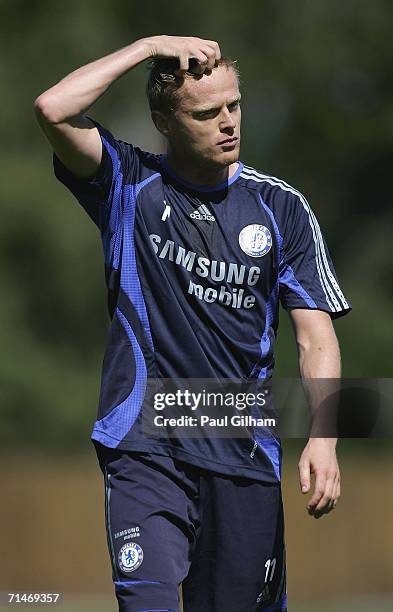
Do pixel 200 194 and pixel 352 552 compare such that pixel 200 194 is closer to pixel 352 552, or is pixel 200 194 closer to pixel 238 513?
pixel 238 513

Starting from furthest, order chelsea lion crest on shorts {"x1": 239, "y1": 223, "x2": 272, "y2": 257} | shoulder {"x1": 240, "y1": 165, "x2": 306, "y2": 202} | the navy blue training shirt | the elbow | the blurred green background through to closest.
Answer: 1. the blurred green background
2. shoulder {"x1": 240, "y1": 165, "x2": 306, "y2": 202}
3. chelsea lion crest on shorts {"x1": 239, "y1": 223, "x2": 272, "y2": 257}
4. the navy blue training shirt
5. the elbow

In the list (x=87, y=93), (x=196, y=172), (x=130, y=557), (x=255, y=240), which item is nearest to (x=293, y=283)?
(x=255, y=240)

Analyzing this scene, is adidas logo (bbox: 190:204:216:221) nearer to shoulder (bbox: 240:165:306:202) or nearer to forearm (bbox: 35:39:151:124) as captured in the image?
shoulder (bbox: 240:165:306:202)

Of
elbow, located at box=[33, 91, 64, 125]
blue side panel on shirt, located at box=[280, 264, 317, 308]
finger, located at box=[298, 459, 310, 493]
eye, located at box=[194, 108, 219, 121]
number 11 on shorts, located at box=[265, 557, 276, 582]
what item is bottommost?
number 11 on shorts, located at box=[265, 557, 276, 582]

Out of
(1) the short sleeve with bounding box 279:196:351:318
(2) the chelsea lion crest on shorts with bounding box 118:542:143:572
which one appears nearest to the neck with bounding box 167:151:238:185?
(1) the short sleeve with bounding box 279:196:351:318

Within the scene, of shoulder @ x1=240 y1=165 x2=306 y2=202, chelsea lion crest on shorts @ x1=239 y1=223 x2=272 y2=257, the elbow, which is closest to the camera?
the elbow

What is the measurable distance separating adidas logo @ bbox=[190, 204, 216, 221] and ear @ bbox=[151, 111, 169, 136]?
0.30 meters

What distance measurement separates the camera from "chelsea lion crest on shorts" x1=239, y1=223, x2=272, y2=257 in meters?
4.03

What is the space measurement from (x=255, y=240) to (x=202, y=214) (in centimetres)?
20

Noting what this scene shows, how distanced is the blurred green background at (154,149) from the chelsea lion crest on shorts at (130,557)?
355 inches

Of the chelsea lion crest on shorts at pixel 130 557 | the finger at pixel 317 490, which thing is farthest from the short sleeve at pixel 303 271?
the chelsea lion crest on shorts at pixel 130 557

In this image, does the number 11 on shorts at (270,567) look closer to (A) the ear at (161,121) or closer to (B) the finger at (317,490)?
(B) the finger at (317,490)

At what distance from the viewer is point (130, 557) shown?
371cm

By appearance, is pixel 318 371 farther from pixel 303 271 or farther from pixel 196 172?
pixel 196 172
